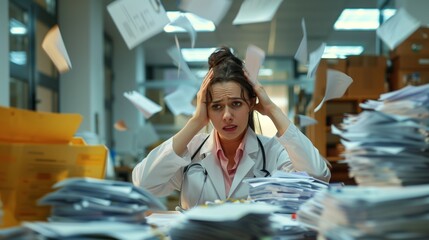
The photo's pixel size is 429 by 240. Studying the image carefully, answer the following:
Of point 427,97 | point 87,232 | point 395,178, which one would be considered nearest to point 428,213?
point 395,178

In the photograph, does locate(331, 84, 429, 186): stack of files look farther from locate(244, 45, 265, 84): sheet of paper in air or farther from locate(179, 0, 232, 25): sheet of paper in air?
locate(244, 45, 265, 84): sheet of paper in air

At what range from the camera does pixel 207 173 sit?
1924 mm

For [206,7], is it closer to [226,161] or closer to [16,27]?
[226,161]

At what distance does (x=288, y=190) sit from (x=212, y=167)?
611mm

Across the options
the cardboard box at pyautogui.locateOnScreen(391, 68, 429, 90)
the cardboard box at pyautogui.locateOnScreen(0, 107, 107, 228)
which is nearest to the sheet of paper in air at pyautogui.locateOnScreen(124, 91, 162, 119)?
the cardboard box at pyautogui.locateOnScreen(0, 107, 107, 228)

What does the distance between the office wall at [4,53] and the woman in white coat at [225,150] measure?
7.58ft

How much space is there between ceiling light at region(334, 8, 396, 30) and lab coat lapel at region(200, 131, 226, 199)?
212 inches

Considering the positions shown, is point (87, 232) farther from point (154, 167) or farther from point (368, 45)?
point (368, 45)

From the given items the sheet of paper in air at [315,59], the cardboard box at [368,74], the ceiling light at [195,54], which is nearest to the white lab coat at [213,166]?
the sheet of paper in air at [315,59]

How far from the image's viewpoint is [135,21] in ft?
4.32

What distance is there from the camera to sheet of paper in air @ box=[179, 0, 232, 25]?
135cm

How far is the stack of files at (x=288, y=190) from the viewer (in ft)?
4.43

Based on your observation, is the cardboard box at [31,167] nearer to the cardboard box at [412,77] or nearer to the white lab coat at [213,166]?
the white lab coat at [213,166]

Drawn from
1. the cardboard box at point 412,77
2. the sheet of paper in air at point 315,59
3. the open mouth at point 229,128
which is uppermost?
the cardboard box at point 412,77
